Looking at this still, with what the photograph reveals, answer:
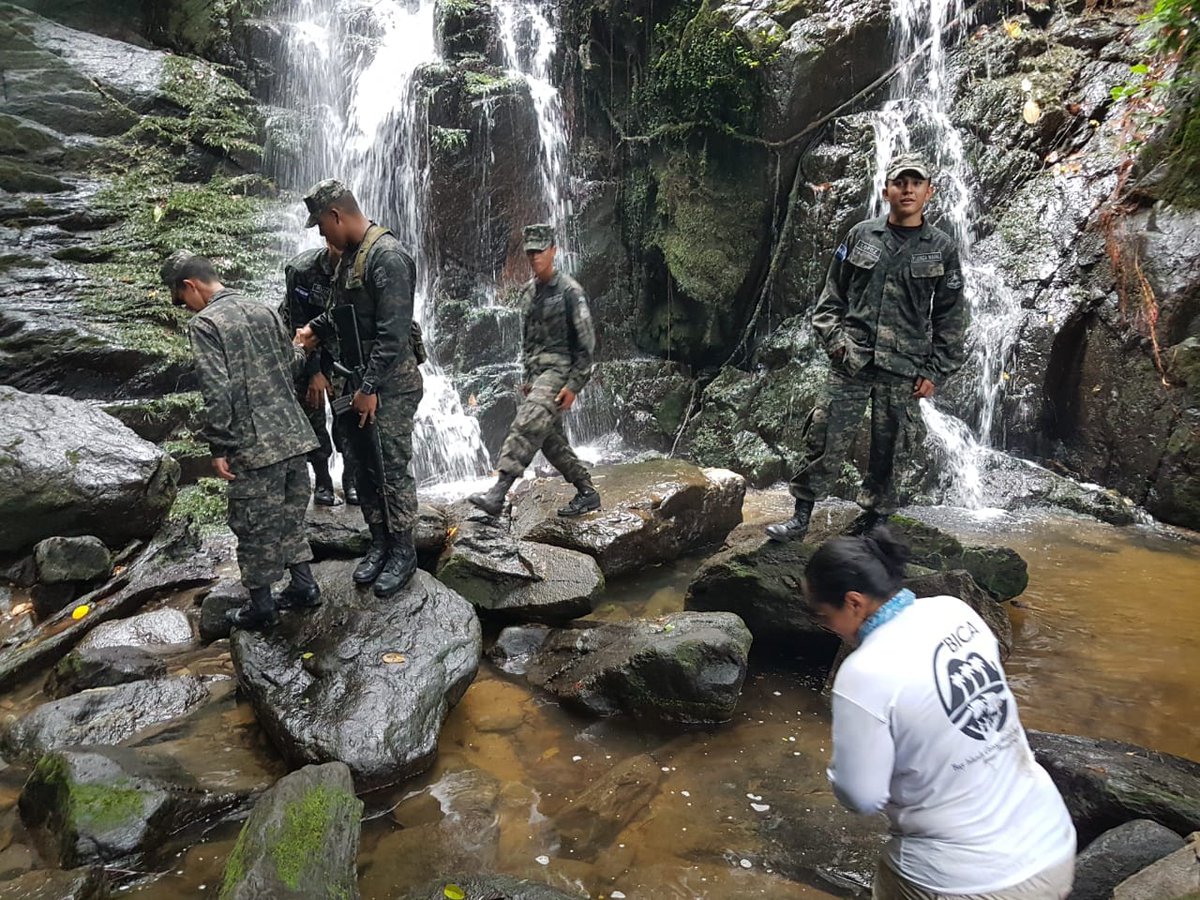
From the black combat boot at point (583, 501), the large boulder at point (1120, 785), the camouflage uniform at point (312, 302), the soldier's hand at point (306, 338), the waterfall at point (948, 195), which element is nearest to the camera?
the large boulder at point (1120, 785)

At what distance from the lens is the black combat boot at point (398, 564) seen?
4109 mm

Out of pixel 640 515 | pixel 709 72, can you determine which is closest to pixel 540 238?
pixel 640 515

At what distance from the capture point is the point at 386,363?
12.8 ft

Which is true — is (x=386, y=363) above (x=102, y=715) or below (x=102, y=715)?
above

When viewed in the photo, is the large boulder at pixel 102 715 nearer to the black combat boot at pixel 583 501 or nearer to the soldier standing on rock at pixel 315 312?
the soldier standing on rock at pixel 315 312

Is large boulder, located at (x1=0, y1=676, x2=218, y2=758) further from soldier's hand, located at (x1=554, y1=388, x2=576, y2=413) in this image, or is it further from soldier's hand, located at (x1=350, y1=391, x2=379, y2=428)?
soldier's hand, located at (x1=554, y1=388, x2=576, y2=413)

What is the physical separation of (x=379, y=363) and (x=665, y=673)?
91.2 inches

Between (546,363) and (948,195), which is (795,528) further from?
(948,195)

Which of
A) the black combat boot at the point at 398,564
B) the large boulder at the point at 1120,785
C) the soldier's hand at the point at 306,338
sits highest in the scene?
the soldier's hand at the point at 306,338

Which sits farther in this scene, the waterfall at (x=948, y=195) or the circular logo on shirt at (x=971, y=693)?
the waterfall at (x=948, y=195)

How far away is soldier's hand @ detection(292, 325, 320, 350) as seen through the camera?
4363mm

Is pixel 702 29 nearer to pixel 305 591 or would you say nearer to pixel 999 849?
pixel 305 591

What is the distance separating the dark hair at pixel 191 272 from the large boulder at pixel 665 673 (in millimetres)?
2943

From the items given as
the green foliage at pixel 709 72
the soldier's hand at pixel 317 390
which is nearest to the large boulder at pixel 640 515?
the soldier's hand at pixel 317 390
